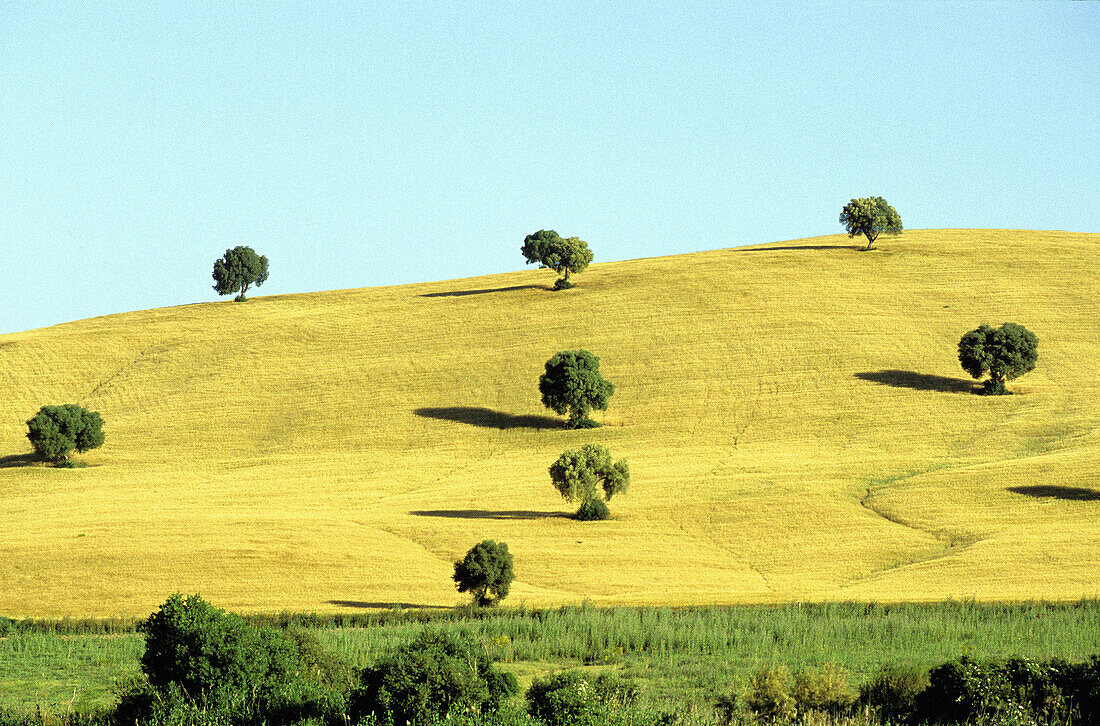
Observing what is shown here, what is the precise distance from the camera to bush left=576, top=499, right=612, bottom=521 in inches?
2229

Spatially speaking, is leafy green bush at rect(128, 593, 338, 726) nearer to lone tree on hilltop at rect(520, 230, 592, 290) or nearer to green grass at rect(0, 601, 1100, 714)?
green grass at rect(0, 601, 1100, 714)

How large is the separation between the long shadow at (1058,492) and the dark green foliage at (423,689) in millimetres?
42101

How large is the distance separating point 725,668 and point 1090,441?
158 feet

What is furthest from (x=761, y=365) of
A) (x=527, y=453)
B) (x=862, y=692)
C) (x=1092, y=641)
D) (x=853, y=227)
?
(x=862, y=692)

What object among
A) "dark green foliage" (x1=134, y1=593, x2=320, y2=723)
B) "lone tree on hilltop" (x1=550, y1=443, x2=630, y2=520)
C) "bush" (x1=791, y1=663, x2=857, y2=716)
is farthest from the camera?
"lone tree on hilltop" (x1=550, y1=443, x2=630, y2=520)

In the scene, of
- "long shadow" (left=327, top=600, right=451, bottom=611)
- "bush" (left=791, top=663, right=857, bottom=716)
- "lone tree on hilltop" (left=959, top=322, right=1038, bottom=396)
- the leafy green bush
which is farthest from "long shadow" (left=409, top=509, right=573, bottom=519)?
"lone tree on hilltop" (left=959, top=322, right=1038, bottom=396)

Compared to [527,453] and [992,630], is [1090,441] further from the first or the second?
[992,630]

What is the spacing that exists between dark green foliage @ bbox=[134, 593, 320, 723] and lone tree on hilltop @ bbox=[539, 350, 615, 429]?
5553 cm

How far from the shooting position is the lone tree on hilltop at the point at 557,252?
112m

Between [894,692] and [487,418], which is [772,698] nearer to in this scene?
[894,692]

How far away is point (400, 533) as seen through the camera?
5366cm

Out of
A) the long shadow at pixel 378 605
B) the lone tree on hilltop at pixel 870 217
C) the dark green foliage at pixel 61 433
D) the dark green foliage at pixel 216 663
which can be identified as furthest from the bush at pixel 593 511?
the lone tree on hilltop at pixel 870 217

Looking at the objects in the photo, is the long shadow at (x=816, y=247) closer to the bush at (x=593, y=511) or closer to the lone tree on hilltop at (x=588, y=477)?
the lone tree on hilltop at (x=588, y=477)

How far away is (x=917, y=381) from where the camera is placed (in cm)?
8206
